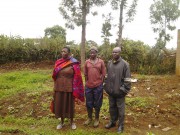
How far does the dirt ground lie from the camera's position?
7.09 m

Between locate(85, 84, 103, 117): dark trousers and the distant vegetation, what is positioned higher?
the distant vegetation

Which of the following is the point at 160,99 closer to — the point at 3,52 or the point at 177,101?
the point at 177,101

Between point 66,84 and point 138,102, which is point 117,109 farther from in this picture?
point 138,102

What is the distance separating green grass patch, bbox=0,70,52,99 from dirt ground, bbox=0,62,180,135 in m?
0.82

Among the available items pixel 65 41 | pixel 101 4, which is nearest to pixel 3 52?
pixel 65 41

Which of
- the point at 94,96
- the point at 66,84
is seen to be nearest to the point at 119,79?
the point at 94,96

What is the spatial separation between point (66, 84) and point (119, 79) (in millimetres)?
1260

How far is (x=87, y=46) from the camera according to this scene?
18.6 meters

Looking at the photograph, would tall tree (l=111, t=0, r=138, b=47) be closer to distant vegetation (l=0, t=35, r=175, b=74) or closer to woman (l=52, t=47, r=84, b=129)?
distant vegetation (l=0, t=35, r=175, b=74)

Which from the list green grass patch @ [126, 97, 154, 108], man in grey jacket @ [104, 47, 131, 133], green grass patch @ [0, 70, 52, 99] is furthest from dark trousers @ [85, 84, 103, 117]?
green grass patch @ [0, 70, 52, 99]

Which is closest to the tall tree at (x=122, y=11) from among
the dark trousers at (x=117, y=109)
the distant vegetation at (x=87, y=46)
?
the distant vegetation at (x=87, y=46)

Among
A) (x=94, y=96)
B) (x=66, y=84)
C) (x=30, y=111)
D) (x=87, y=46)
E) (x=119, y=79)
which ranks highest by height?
(x=87, y=46)

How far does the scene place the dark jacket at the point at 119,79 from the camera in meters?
6.12

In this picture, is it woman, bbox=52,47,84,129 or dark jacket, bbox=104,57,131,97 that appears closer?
dark jacket, bbox=104,57,131,97
